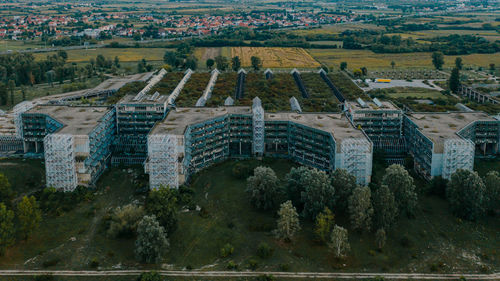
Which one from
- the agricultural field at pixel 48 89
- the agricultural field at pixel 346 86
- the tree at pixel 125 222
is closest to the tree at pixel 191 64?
the agricultural field at pixel 48 89

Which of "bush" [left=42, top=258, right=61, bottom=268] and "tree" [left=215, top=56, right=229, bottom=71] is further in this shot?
"tree" [left=215, top=56, right=229, bottom=71]

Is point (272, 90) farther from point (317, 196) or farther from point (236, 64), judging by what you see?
point (317, 196)

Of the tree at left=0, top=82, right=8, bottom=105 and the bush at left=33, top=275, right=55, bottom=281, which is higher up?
the tree at left=0, top=82, right=8, bottom=105

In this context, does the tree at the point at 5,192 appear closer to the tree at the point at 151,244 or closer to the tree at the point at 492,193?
the tree at the point at 151,244

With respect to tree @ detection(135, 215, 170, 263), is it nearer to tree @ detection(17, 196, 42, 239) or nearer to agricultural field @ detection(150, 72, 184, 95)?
tree @ detection(17, 196, 42, 239)

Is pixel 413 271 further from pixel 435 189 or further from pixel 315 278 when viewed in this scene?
pixel 435 189

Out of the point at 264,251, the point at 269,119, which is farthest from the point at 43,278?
the point at 269,119

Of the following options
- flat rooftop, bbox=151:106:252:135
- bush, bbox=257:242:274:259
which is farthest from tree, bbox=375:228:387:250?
flat rooftop, bbox=151:106:252:135

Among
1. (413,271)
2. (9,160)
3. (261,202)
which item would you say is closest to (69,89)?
(9,160)
